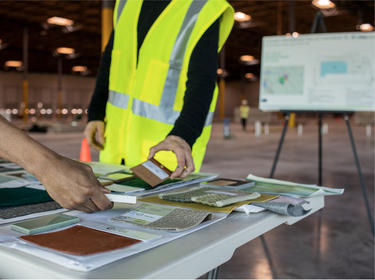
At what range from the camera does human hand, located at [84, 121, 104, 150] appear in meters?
1.72

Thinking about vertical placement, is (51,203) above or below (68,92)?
below

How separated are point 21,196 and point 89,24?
721 inches

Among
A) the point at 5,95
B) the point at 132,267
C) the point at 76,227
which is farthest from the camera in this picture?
the point at 5,95

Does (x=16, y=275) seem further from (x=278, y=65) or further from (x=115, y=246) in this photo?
(x=278, y=65)

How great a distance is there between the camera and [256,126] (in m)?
13.4

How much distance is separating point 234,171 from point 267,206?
4.86 m

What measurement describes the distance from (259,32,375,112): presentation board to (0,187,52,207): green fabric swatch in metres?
Answer: 2.69

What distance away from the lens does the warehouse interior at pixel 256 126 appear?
2.60 metres

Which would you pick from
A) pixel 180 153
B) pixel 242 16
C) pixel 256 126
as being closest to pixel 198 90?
pixel 180 153

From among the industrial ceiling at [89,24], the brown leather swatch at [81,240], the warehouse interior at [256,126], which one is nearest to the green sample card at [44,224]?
the brown leather swatch at [81,240]

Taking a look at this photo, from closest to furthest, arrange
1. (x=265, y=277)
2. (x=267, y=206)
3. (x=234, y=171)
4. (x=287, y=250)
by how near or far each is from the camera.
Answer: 1. (x=267, y=206)
2. (x=265, y=277)
3. (x=287, y=250)
4. (x=234, y=171)

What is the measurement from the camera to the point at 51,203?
965mm

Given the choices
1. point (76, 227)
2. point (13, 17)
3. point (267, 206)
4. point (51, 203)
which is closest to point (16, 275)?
point (76, 227)

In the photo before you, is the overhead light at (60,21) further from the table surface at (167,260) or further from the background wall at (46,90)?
the background wall at (46,90)
